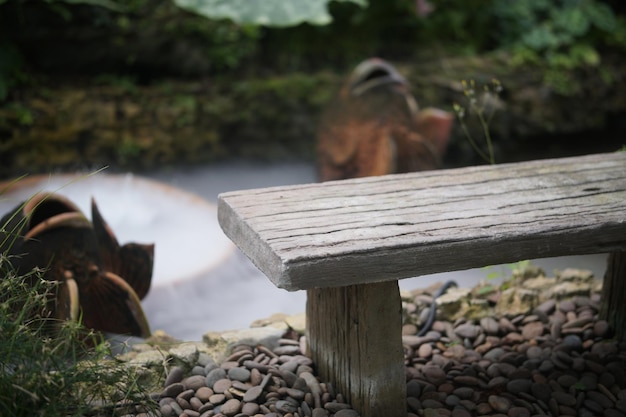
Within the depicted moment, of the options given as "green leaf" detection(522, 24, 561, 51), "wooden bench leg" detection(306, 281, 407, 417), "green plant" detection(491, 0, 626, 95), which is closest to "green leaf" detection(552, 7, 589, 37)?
"green plant" detection(491, 0, 626, 95)

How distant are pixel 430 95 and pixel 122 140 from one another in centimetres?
225

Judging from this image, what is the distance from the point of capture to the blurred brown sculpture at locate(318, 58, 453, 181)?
4688 millimetres

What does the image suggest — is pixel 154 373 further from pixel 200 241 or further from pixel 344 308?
pixel 200 241

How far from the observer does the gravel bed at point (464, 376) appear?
238 cm

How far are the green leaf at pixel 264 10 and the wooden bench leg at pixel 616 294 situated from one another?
240cm

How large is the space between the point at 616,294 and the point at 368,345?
111cm

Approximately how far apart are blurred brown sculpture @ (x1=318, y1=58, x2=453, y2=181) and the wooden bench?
2025 mm

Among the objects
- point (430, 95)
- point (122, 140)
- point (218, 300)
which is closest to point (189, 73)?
point (122, 140)

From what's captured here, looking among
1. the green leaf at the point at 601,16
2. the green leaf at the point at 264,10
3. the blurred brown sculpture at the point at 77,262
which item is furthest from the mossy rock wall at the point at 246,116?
the blurred brown sculpture at the point at 77,262

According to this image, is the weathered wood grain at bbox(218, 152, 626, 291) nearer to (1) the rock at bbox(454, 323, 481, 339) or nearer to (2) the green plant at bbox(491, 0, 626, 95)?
(1) the rock at bbox(454, 323, 481, 339)

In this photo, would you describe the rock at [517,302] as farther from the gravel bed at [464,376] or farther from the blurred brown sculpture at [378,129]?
the blurred brown sculpture at [378,129]

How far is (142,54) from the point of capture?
223 inches

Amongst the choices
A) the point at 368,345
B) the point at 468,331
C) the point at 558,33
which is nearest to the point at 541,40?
the point at 558,33

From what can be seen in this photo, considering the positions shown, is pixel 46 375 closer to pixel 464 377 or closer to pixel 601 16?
pixel 464 377
